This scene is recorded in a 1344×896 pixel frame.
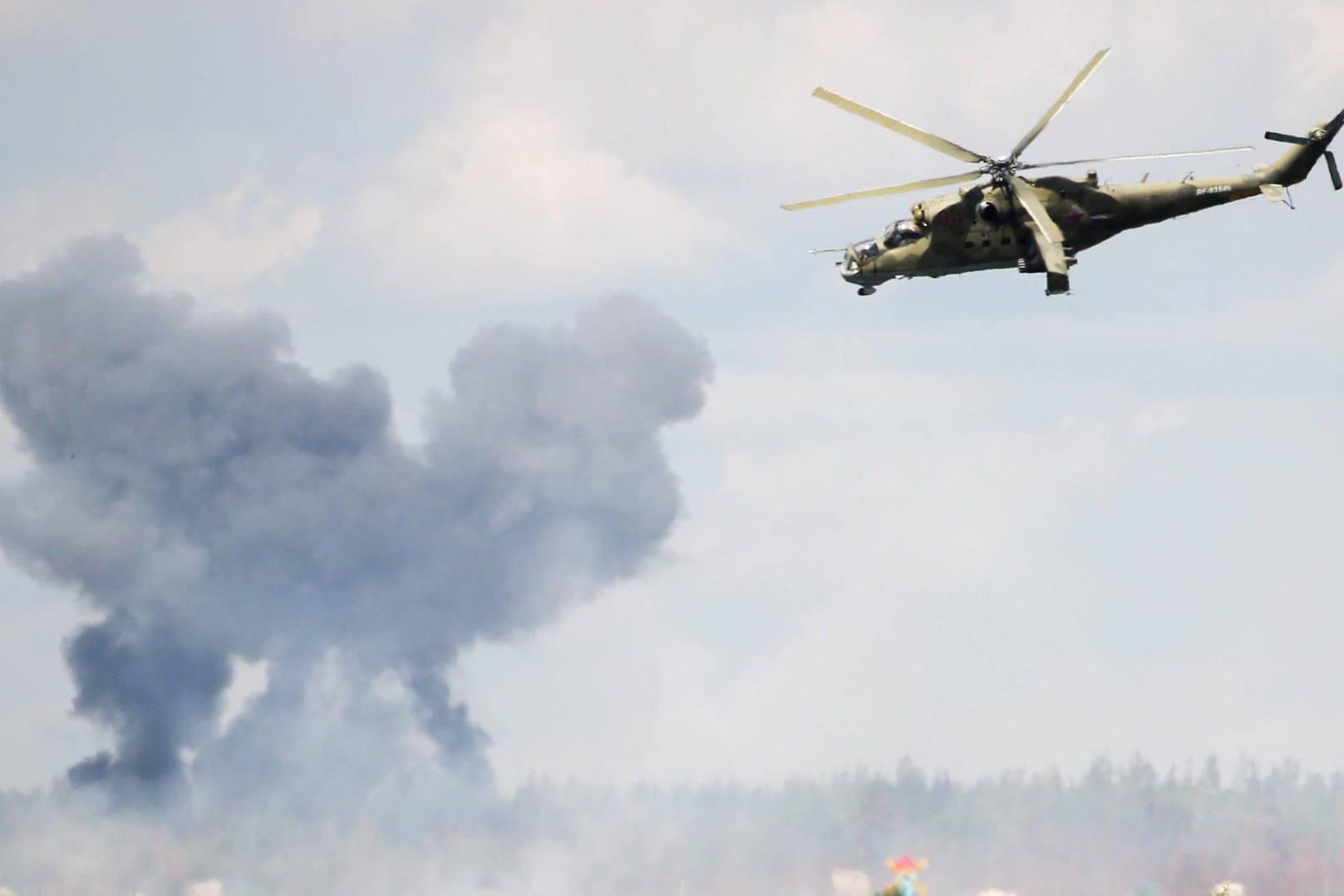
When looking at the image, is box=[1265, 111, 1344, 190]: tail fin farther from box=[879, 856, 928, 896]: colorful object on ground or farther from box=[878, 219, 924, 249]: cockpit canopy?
box=[879, 856, 928, 896]: colorful object on ground

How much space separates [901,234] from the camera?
111 m

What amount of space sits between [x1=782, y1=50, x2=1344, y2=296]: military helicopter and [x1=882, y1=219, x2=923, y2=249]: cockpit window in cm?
4

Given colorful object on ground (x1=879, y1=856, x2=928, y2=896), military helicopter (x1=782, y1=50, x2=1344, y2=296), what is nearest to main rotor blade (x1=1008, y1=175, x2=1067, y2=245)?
military helicopter (x1=782, y1=50, x2=1344, y2=296)

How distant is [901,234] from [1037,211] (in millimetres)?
7220

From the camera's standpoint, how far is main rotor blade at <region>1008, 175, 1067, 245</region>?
10581cm

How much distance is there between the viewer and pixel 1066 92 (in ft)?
357

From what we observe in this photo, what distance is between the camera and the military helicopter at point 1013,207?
109062 millimetres

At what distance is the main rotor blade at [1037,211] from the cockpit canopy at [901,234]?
525cm

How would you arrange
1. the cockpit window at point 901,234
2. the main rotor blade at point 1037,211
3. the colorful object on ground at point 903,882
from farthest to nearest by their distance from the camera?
the cockpit window at point 901,234
the main rotor blade at point 1037,211
the colorful object on ground at point 903,882

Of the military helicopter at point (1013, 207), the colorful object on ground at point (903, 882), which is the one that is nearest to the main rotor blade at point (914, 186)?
Answer: the military helicopter at point (1013, 207)

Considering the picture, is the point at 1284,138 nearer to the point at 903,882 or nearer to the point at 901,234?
the point at 901,234

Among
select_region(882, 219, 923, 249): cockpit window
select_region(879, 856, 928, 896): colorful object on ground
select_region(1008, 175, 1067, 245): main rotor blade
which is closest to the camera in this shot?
select_region(879, 856, 928, 896): colorful object on ground

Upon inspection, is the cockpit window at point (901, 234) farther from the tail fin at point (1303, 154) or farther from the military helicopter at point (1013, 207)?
the tail fin at point (1303, 154)

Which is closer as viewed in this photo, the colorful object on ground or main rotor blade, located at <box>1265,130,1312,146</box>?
the colorful object on ground
